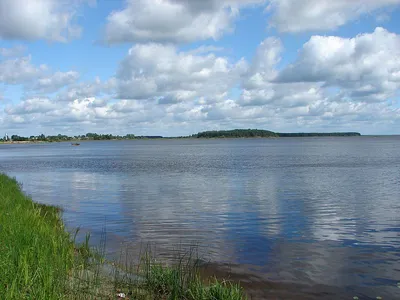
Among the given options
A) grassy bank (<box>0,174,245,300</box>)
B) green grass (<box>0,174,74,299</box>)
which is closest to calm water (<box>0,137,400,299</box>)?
grassy bank (<box>0,174,245,300</box>)

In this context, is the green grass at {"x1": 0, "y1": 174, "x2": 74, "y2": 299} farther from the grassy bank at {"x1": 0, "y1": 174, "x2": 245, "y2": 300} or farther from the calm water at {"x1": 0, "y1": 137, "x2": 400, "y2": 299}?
the calm water at {"x1": 0, "y1": 137, "x2": 400, "y2": 299}

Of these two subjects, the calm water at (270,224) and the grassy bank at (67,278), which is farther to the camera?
the calm water at (270,224)

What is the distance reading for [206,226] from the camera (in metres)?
19.8

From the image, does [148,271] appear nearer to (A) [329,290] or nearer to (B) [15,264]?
(B) [15,264]

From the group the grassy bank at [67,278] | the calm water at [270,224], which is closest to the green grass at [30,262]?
the grassy bank at [67,278]

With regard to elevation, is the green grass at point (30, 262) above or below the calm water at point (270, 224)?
above

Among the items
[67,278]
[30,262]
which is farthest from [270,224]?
[30,262]

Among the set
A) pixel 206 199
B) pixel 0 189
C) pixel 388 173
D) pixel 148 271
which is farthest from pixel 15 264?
pixel 388 173

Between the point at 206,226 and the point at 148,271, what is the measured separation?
911 cm

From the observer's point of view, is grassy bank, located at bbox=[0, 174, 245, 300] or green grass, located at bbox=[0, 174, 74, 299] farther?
grassy bank, located at bbox=[0, 174, 245, 300]

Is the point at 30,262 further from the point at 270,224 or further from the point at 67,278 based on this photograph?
the point at 270,224

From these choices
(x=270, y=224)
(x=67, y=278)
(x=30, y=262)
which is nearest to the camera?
(x=30, y=262)

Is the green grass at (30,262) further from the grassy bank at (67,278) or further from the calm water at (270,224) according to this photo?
the calm water at (270,224)

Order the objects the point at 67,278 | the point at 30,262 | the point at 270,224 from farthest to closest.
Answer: the point at 270,224 < the point at 67,278 < the point at 30,262
